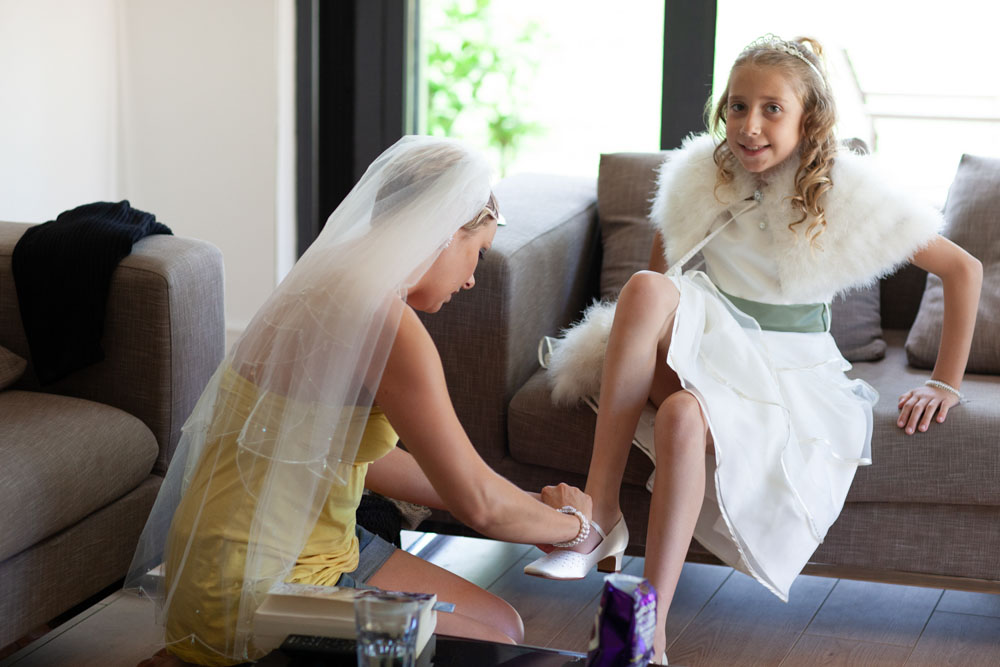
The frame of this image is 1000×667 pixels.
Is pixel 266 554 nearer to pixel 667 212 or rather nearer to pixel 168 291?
pixel 168 291

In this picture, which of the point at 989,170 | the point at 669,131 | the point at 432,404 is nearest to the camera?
the point at 432,404

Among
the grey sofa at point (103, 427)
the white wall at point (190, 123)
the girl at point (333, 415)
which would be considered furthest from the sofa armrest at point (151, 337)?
the white wall at point (190, 123)

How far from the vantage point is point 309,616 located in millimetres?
1269

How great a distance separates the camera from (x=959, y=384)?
214 centimetres

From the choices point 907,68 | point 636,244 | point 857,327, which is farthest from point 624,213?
point 907,68

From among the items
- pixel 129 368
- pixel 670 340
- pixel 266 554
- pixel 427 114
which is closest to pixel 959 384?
pixel 670 340

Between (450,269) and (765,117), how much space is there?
3.20 feet

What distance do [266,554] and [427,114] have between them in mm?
2730

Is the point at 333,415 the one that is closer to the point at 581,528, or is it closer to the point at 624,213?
the point at 581,528

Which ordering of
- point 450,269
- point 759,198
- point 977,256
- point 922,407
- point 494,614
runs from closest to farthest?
point 450,269
point 494,614
point 922,407
point 759,198
point 977,256

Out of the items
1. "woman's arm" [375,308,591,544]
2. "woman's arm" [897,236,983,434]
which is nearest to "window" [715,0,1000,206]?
"woman's arm" [897,236,983,434]

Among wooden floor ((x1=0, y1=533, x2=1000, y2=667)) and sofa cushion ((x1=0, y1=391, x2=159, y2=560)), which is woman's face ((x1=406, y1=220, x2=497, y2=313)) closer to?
sofa cushion ((x1=0, y1=391, x2=159, y2=560))

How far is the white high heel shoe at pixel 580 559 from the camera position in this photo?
1.74m

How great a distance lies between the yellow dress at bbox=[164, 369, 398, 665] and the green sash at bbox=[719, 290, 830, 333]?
3.33 ft
